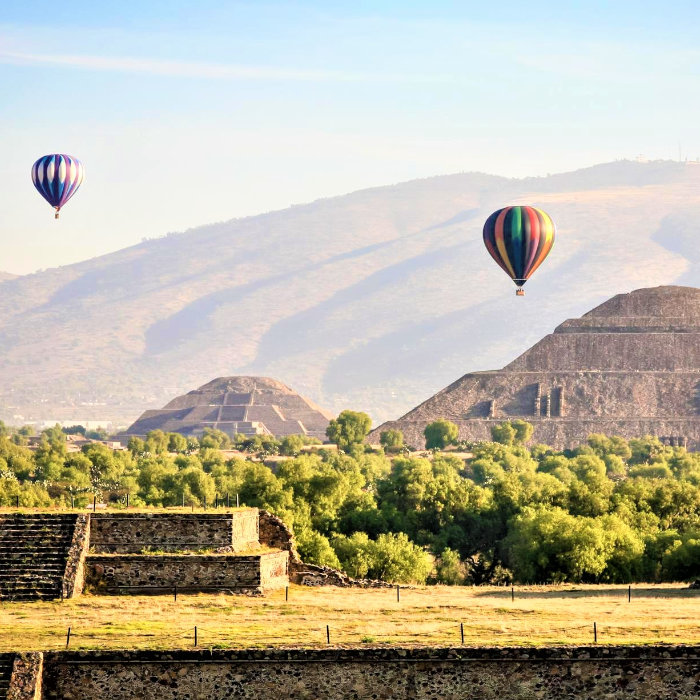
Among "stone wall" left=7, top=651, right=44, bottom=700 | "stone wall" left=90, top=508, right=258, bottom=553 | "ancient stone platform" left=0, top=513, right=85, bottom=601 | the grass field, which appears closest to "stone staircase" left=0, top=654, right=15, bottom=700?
"stone wall" left=7, top=651, right=44, bottom=700

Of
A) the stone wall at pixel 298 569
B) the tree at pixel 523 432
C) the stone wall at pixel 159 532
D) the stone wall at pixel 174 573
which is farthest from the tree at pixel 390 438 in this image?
the stone wall at pixel 174 573

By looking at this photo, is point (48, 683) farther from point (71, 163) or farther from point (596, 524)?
point (71, 163)

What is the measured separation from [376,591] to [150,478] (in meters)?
71.2

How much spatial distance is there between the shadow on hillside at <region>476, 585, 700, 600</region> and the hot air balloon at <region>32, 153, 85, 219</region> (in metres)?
78.8

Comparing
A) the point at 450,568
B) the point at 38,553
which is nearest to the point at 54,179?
the point at 450,568

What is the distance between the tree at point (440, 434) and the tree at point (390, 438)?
2912mm

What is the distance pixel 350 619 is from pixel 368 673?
595cm

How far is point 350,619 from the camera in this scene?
42.8 meters

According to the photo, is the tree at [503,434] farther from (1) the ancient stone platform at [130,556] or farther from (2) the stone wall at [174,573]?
(2) the stone wall at [174,573]

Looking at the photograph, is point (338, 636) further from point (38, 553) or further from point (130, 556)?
point (38, 553)

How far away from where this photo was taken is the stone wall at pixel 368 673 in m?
36.7

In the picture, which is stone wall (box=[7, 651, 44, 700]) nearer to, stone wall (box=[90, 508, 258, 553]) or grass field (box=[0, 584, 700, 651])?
grass field (box=[0, 584, 700, 651])

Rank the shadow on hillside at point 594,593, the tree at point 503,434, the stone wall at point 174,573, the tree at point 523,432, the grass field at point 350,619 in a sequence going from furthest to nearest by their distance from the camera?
the tree at point 523,432, the tree at point 503,434, the shadow on hillside at point 594,593, the stone wall at point 174,573, the grass field at point 350,619

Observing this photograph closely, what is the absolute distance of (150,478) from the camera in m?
121
